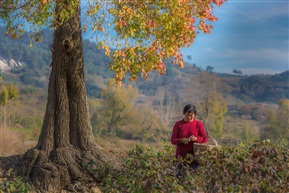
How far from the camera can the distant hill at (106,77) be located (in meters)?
116

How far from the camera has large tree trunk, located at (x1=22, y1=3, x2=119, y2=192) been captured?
8750 millimetres

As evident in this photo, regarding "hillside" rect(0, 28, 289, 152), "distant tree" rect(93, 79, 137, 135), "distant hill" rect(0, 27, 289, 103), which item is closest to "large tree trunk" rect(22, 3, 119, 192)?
"distant tree" rect(93, 79, 137, 135)

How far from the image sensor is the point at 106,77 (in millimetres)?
141625

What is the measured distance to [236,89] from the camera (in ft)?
393

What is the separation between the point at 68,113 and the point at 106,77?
13312 centimetres

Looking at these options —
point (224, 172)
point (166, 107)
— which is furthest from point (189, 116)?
point (166, 107)

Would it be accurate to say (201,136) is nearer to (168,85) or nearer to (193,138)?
(193,138)

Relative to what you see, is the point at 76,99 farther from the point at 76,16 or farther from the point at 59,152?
the point at 76,16

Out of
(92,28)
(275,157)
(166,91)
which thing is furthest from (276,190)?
(166,91)

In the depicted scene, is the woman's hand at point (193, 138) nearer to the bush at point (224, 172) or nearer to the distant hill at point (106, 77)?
the bush at point (224, 172)

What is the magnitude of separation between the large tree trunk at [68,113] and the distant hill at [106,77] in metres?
96.3

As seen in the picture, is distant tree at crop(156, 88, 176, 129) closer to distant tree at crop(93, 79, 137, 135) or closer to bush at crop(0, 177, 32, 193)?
distant tree at crop(93, 79, 137, 135)

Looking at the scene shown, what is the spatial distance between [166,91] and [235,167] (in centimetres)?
13066

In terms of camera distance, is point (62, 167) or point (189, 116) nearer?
point (189, 116)
